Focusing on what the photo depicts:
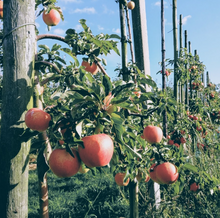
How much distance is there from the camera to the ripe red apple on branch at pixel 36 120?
769 millimetres

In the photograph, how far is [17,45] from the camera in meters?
0.86

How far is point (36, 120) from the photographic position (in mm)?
773

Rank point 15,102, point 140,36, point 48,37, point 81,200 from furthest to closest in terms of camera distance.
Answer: point 81,200 < point 140,36 < point 48,37 < point 15,102

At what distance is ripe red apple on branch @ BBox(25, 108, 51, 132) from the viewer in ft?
2.52

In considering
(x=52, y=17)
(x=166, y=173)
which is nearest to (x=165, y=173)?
(x=166, y=173)

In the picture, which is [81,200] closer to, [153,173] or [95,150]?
[153,173]

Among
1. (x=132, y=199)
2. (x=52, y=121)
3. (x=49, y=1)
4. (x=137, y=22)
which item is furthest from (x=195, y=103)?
(x=52, y=121)

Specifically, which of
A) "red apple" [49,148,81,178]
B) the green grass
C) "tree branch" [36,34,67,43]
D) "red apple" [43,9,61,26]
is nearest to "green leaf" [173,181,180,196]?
the green grass

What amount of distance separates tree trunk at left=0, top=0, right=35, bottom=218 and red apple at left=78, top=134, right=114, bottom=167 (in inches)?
10.5

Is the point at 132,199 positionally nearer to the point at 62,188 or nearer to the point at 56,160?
the point at 56,160

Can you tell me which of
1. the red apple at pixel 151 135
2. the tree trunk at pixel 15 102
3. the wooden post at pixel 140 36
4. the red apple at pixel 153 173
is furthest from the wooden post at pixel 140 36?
the tree trunk at pixel 15 102

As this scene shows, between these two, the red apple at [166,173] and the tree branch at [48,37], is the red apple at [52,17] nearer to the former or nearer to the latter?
the tree branch at [48,37]

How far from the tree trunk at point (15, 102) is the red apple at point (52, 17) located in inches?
19.7

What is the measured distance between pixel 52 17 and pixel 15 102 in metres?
0.76
